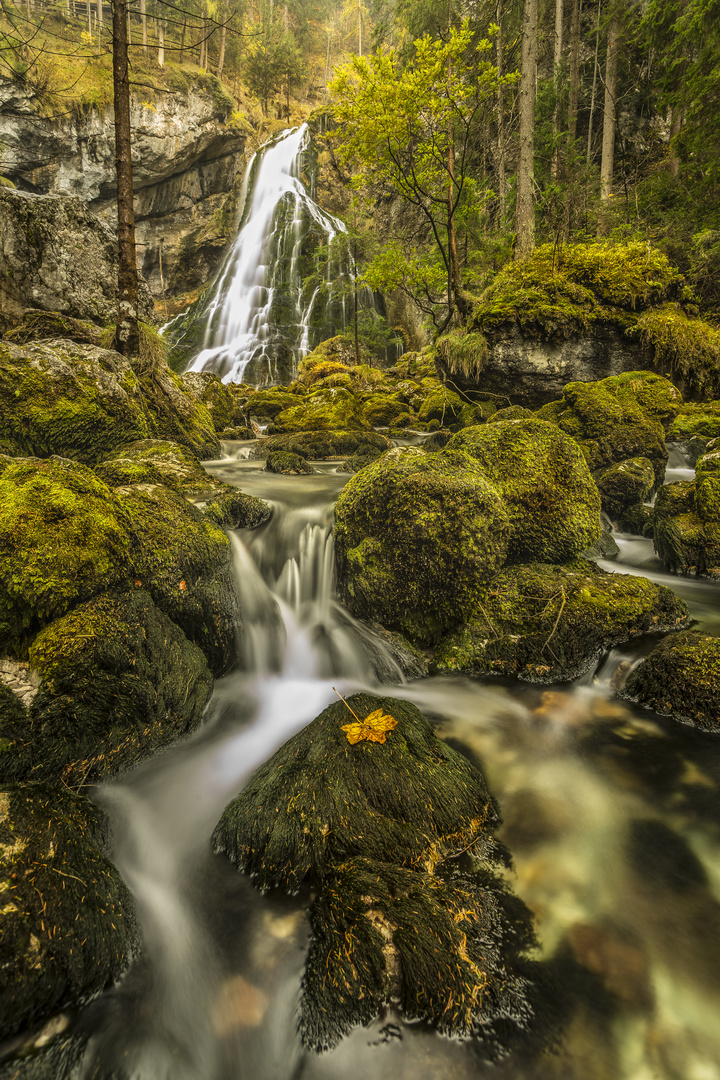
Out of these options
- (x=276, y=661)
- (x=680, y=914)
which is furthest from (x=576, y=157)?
(x=680, y=914)

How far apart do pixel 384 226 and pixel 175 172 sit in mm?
14996

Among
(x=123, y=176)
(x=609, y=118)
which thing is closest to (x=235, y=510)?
→ (x=123, y=176)

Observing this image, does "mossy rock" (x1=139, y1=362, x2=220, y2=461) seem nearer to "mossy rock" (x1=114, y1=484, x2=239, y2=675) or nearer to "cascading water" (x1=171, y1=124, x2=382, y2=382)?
"mossy rock" (x1=114, y1=484, x2=239, y2=675)

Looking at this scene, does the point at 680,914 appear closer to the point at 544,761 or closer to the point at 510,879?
the point at 510,879

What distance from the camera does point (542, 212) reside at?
49.1ft

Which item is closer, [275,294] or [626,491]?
[626,491]

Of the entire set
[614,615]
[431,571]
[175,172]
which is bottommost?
[614,615]

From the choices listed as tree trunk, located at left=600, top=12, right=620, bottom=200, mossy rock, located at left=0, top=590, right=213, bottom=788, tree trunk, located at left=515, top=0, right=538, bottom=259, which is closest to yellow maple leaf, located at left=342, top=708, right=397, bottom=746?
mossy rock, located at left=0, top=590, right=213, bottom=788

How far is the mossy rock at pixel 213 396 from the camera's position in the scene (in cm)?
1205

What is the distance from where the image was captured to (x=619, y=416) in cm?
838

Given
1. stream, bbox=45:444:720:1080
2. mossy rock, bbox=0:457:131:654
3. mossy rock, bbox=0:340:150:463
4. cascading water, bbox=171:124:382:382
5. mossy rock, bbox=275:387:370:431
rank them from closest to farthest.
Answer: stream, bbox=45:444:720:1080, mossy rock, bbox=0:457:131:654, mossy rock, bbox=0:340:150:463, mossy rock, bbox=275:387:370:431, cascading water, bbox=171:124:382:382

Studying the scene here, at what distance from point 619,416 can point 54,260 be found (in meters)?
10.3

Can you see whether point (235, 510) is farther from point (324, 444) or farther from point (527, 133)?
point (527, 133)

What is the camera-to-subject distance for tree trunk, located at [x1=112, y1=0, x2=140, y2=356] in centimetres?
646
